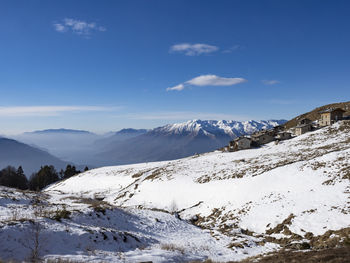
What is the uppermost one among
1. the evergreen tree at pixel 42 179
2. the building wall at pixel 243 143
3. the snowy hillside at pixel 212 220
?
the building wall at pixel 243 143

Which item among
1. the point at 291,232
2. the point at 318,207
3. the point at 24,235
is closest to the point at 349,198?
the point at 318,207

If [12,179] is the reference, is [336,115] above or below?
above

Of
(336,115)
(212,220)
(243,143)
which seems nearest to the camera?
(212,220)

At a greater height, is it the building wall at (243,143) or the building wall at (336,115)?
the building wall at (336,115)

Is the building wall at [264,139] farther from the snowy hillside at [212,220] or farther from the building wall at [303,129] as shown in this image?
the snowy hillside at [212,220]

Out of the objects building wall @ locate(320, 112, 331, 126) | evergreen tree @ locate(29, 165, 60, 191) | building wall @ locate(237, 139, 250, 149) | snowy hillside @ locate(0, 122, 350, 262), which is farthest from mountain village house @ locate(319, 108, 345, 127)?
evergreen tree @ locate(29, 165, 60, 191)

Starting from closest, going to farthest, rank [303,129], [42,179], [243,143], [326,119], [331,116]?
1. [331,116]
2. [303,129]
3. [326,119]
4. [243,143]
5. [42,179]

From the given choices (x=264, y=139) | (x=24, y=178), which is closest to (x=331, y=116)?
(x=264, y=139)

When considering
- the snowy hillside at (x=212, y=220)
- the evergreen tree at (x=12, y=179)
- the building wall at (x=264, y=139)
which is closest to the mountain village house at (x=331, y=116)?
the building wall at (x=264, y=139)

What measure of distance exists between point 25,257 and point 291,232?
1802 cm

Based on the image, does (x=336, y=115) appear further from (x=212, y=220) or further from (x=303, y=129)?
(x=212, y=220)

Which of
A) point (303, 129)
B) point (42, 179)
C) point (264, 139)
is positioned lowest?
point (42, 179)

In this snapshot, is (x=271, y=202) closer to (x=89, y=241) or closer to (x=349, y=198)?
(x=349, y=198)

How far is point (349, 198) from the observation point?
708 inches
